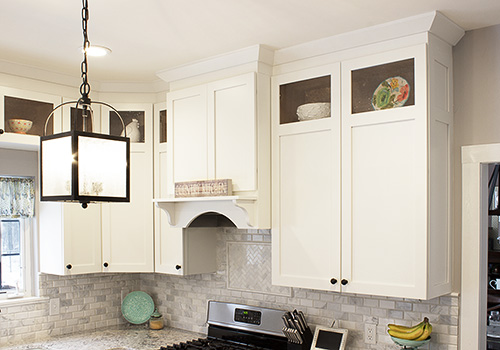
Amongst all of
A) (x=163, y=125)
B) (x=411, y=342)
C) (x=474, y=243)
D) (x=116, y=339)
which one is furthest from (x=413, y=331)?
(x=163, y=125)

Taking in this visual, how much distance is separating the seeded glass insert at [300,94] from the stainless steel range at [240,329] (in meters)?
1.20

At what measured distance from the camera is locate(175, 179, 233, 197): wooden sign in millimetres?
2908

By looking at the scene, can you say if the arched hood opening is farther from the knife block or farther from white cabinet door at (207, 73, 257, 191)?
the knife block

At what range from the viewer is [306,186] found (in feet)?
9.08

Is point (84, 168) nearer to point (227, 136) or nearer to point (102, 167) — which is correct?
point (102, 167)

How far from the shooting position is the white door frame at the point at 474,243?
246cm

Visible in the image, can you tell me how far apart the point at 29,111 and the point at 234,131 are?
1.35m

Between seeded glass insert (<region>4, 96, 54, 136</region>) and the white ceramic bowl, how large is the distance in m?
1.66

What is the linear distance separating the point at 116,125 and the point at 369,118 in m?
1.87

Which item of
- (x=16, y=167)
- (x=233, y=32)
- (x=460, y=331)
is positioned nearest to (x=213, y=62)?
(x=233, y=32)

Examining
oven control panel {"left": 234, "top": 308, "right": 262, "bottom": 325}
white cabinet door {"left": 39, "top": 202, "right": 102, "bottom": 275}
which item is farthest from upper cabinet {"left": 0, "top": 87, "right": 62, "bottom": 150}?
oven control panel {"left": 234, "top": 308, "right": 262, "bottom": 325}

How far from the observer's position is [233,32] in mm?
2602

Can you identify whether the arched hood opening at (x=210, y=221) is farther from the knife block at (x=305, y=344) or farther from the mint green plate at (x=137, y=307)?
the mint green plate at (x=137, y=307)

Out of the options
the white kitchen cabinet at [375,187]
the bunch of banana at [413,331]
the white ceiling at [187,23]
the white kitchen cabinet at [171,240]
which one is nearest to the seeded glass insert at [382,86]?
the white kitchen cabinet at [375,187]
